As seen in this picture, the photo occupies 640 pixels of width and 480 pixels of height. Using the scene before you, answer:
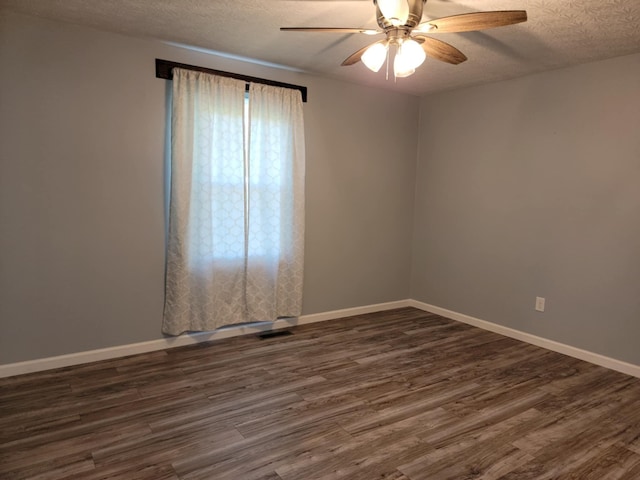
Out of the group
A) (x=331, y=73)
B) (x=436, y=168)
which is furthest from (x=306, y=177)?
(x=436, y=168)

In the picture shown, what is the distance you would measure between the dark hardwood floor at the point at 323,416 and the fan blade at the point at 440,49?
2047 mm

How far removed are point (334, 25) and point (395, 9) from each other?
928 millimetres

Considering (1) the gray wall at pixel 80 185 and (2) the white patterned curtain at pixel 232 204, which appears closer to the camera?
(1) the gray wall at pixel 80 185

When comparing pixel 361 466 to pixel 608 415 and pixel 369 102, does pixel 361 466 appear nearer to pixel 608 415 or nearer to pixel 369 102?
pixel 608 415

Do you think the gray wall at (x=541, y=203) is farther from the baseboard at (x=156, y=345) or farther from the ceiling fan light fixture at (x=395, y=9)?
the ceiling fan light fixture at (x=395, y=9)

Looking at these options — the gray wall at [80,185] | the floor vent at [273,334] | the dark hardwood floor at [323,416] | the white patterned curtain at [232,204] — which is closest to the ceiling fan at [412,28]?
the white patterned curtain at [232,204]

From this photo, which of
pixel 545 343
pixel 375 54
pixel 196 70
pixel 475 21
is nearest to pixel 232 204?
pixel 196 70

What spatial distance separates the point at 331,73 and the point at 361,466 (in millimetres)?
3138

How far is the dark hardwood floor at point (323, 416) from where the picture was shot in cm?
196

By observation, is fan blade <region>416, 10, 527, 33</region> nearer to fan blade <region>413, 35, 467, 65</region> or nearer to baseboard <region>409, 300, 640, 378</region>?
fan blade <region>413, 35, 467, 65</region>

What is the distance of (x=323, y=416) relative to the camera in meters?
2.40

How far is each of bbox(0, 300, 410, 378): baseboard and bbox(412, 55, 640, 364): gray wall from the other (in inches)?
49.3

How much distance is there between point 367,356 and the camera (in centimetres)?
332

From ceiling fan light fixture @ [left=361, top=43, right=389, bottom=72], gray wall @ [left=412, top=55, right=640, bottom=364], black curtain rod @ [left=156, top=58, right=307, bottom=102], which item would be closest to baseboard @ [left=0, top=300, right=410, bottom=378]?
gray wall @ [left=412, top=55, right=640, bottom=364]
